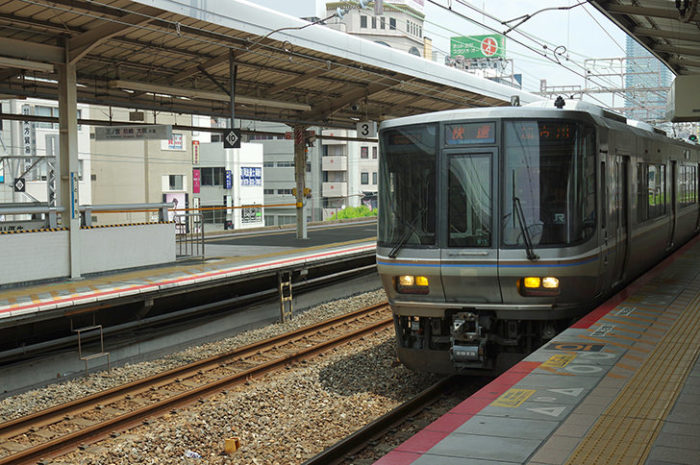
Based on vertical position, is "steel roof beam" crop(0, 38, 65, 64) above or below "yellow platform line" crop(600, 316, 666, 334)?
above

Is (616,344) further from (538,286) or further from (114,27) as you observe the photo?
(114,27)

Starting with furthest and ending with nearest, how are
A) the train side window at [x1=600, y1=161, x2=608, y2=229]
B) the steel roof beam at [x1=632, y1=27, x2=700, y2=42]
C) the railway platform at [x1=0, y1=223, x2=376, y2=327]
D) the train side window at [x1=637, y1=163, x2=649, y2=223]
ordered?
the steel roof beam at [x1=632, y1=27, x2=700, y2=42] → the train side window at [x1=637, y1=163, x2=649, y2=223] → the railway platform at [x1=0, y1=223, x2=376, y2=327] → the train side window at [x1=600, y1=161, x2=608, y2=229]

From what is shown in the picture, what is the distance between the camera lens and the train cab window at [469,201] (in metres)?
7.97

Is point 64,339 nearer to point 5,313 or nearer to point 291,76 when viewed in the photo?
point 5,313

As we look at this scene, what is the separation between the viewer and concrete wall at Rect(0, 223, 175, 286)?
38.9ft

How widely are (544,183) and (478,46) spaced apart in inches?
3300

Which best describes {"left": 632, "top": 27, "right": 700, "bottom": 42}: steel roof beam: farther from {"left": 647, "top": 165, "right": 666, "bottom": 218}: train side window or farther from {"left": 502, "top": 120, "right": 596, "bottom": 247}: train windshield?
{"left": 502, "top": 120, "right": 596, "bottom": 247}: train windshield

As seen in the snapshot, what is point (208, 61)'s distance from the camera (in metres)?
15.6

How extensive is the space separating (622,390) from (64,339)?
793cm

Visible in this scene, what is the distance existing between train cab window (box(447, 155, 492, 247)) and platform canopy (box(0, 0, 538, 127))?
6.06 m

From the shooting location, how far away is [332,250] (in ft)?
59.3

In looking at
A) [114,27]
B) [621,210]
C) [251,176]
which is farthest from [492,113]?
[251,176]

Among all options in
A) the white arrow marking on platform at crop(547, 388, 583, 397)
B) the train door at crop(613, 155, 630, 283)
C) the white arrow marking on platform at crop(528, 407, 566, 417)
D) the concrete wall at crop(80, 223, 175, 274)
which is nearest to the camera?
the white arrow marking on platform at crop(528, 407, 566, 417)

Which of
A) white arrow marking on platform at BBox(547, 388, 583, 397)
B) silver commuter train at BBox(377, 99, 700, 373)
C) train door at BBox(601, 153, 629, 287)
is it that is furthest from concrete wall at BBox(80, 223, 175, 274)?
white arrow marking on platform at BBox(547, 388, 583, 397)
